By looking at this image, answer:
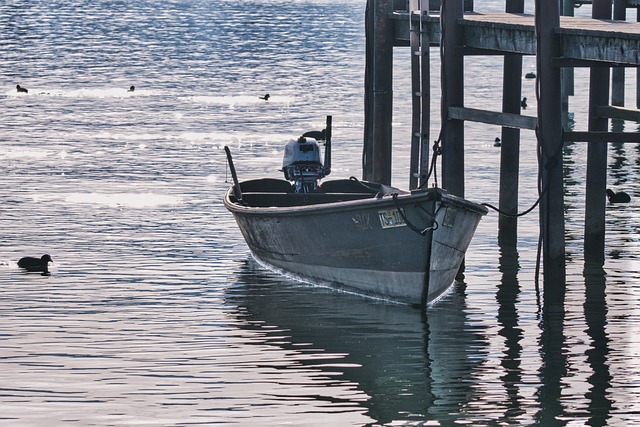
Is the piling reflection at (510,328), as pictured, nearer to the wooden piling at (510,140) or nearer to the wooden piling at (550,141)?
the wooden piling at (550,141)

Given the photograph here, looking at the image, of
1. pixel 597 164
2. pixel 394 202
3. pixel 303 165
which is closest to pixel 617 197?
pixel 303 165

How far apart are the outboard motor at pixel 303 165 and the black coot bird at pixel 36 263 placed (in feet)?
12.9

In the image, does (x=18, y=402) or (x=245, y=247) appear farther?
(x=245, y=247)

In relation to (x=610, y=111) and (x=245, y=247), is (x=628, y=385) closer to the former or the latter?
(x=610, y=111)

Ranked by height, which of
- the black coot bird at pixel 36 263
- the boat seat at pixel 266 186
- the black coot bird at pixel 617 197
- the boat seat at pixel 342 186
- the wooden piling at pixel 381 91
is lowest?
the black coot bird at pixel 617 197

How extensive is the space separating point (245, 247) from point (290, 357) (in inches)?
288

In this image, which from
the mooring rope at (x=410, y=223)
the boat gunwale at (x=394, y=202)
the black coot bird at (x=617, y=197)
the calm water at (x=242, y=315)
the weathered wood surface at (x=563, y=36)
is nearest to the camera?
the calm water at (x=242, y=315)

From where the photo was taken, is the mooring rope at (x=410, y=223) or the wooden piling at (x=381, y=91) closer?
the mooring rope at (x=410, y=223)

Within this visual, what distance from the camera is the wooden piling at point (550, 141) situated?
18.0 meters

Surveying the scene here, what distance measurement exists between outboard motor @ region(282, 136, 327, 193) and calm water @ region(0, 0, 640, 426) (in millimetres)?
1414

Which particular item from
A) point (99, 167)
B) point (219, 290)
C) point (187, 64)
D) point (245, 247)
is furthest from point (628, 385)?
point (187, 64)

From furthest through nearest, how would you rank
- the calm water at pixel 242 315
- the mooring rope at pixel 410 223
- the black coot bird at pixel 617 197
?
the black coot bird at pixel 617 197 < the mooring rope at pixel 410 223 < the calm water at pixel 242 315

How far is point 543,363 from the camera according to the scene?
16281mm

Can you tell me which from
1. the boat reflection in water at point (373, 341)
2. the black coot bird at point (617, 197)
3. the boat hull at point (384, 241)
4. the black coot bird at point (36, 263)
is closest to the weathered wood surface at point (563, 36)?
the boat hull at point (384, 241)
